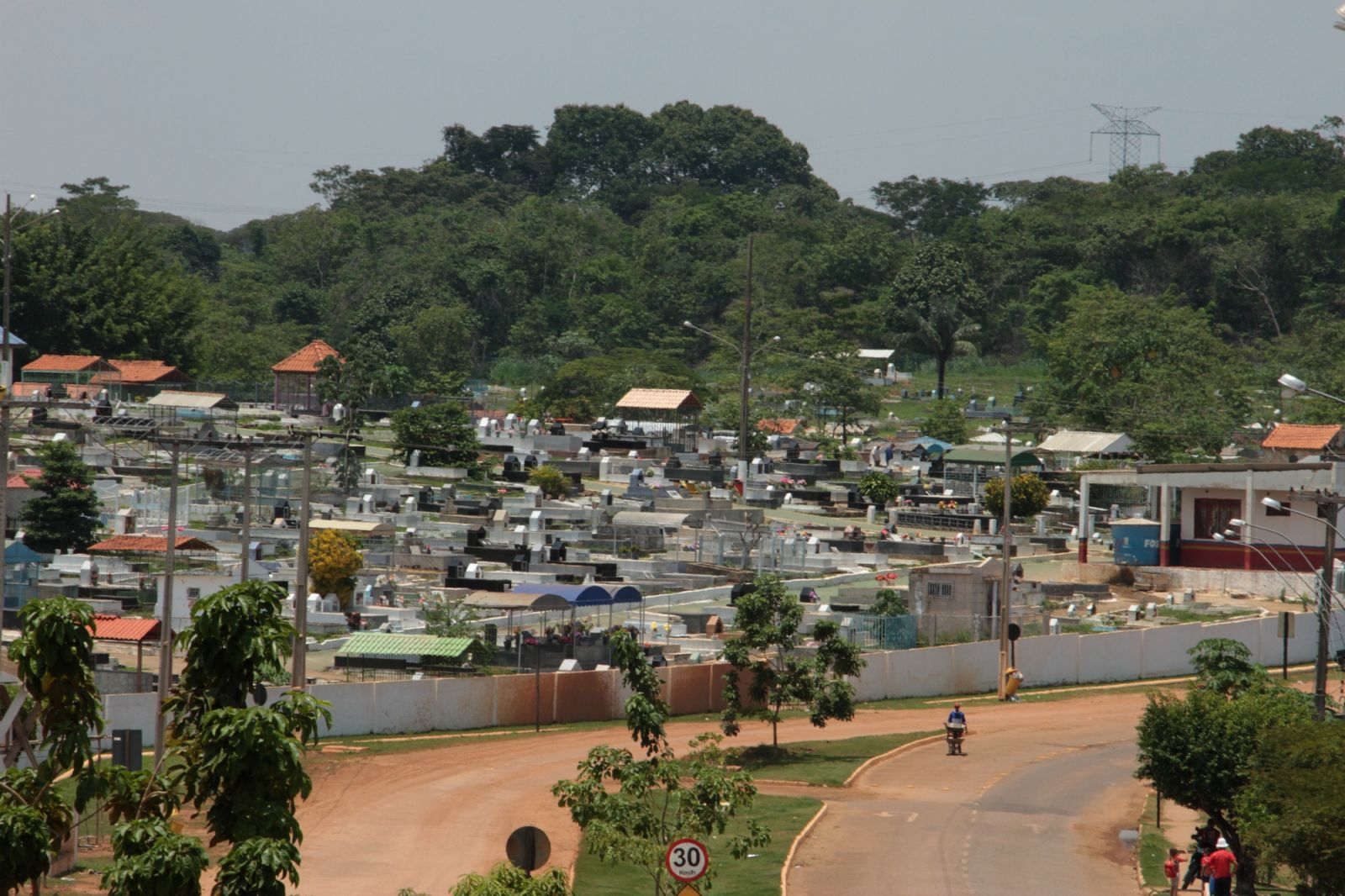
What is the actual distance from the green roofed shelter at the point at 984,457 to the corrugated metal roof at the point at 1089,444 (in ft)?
3.55

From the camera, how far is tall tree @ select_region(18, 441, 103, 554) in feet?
148

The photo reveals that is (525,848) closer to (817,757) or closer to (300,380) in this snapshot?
(817,757)

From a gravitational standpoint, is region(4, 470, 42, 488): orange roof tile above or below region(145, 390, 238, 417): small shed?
below

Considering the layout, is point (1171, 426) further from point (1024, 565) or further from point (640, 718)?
point (640, 718)

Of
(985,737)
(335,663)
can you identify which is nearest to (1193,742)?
(985,737)

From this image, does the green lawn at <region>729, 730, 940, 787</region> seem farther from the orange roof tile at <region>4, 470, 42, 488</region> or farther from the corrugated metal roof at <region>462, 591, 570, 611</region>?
the orange roof tile at <region>4, 470, 42, 488</region>

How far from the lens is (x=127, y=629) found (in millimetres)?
31609

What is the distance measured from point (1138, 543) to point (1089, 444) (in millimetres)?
17735

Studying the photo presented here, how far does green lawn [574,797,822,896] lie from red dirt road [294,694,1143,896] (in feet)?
1.20

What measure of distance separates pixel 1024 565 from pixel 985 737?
17881 mm

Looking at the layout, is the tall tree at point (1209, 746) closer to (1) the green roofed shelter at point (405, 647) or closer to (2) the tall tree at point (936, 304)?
(1) the green roofed shelter at point (405, 647)

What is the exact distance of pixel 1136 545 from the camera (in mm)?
49938

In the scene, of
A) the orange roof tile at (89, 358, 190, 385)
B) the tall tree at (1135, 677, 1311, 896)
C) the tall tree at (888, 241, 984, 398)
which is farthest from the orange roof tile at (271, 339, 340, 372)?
the tall tree at (1135, 677, 1311, 896)

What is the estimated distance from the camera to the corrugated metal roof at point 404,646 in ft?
112
